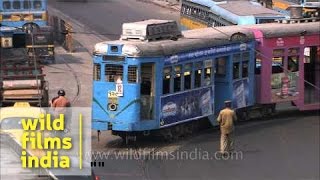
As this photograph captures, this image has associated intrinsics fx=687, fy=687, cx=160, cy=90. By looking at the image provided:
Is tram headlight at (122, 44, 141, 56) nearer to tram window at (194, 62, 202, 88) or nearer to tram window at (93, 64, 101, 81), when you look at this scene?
tram window at (93, 64, 101, 81)

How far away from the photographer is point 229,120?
15508 millimetres

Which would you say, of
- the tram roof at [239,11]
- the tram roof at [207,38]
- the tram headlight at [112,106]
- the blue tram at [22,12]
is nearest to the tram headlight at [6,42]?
the blue tram at [22,12]

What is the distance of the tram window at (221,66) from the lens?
1856cm

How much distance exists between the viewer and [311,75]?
21125 millimetres

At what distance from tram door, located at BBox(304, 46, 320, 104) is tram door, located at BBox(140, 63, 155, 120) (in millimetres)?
6003

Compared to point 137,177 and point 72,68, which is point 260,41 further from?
point 72,68

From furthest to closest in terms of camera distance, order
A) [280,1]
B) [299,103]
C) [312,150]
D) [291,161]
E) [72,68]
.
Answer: [280,1]
[72,68]
[299,103]
[312,150]
[291,161]

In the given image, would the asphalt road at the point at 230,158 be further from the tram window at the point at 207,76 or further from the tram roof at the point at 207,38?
the tram roof at the point at 207,38

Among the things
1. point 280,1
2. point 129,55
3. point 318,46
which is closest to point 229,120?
point 129,55

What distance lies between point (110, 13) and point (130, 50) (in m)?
32.9

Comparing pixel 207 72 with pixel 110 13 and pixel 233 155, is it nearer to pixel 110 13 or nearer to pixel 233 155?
pixel 233 155

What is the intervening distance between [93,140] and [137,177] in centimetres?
341

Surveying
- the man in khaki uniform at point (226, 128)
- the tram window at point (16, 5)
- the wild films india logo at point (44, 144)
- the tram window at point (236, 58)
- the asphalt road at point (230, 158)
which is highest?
the tram window at point (16, 5)

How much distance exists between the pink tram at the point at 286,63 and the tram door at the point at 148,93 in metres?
4.26
